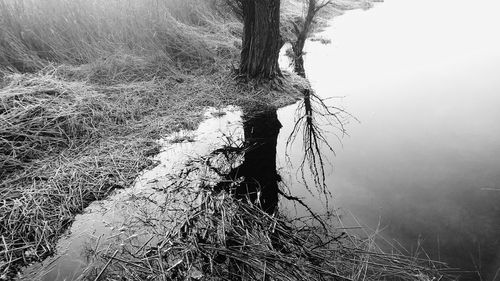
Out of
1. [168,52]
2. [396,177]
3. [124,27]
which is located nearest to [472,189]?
[396,177]

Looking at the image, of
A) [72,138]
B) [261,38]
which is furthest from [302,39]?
[72,138]

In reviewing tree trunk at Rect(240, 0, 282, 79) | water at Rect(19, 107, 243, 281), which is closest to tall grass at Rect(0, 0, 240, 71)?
tree trunk at Rect(240, 0, 282, 79)

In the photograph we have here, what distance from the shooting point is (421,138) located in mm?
3148

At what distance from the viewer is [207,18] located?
19.7 feet

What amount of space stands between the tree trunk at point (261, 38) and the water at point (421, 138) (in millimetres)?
742

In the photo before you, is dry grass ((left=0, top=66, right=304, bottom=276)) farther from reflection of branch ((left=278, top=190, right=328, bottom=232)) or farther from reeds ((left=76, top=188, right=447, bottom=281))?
reflection of branch ((left=278, top=190, right=328, bottom=232))

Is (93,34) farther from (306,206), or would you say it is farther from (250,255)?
(250,255)

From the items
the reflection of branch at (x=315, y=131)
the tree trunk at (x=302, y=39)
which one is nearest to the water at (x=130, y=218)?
the reflection of branch at (x=315, y=131)

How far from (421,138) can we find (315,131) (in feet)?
3.46

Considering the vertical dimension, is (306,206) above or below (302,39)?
below

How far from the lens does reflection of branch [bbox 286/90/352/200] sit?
2.71m

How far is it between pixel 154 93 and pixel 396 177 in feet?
9.75

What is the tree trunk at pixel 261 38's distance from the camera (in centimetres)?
383

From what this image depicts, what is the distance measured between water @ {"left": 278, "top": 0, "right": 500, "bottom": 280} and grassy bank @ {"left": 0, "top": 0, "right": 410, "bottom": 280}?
1201 millimetres
